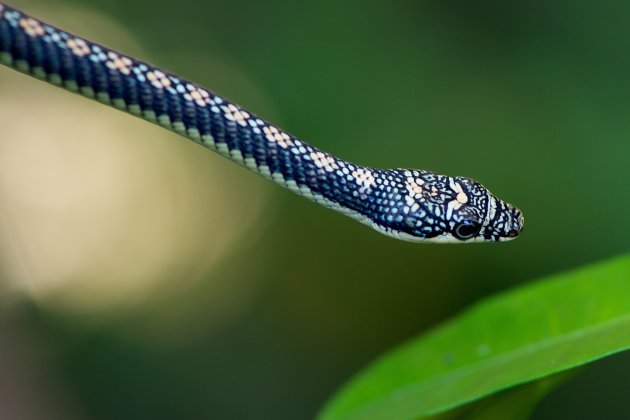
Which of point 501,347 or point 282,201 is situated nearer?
point 501,347

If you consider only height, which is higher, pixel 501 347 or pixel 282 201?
pixel 282 201

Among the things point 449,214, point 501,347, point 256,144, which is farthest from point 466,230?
point 256,144

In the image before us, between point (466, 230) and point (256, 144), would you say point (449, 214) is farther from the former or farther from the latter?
point (256, 144)

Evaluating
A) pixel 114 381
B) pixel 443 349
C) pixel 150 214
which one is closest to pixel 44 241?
pixel 150 214

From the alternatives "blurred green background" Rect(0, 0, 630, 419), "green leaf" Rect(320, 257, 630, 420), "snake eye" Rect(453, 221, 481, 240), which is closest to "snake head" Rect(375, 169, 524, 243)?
"snake eye" Rect(453, 221, 481, 240)

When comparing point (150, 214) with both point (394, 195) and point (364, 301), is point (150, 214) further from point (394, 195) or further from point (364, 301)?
Answer: point (394, 195)

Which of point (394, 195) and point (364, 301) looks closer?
point (394, 195)

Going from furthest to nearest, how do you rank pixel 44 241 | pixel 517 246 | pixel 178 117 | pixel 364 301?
pixel 44 241, pixel 364 301, pixel 517 246, pixel 178 117
